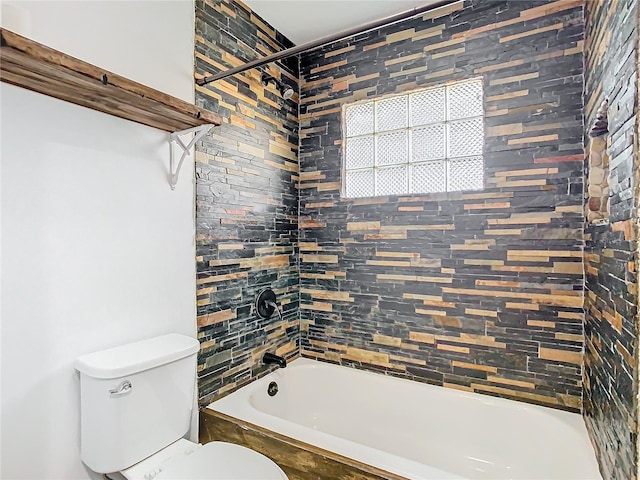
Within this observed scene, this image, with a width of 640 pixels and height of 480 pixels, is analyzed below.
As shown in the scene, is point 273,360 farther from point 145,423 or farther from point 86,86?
point 86,86

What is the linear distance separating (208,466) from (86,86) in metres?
1.46

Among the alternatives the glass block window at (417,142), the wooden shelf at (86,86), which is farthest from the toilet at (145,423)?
the glass block window at (417,142)

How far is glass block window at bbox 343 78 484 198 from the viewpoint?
209cm

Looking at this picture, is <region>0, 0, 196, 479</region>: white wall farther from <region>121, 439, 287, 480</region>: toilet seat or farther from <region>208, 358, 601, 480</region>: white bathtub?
<region>208, 358, 601, 480</region>: white bathtub

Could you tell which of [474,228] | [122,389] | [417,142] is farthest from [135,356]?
[417,142]

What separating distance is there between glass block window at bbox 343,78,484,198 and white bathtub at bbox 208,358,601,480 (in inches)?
48.6

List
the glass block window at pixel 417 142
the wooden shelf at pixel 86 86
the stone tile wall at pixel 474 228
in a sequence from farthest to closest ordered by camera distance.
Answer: the glass block window at pixel 417 142 < the stone tile wall at pixel 474 228 < the wooden shelf at pixel 86 86

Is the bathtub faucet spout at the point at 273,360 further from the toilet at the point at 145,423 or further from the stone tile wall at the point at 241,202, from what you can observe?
the toilet at the point at 145,423

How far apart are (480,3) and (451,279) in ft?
5.16

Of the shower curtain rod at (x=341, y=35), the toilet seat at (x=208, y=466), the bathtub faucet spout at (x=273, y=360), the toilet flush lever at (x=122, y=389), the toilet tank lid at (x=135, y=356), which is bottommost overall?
the toilet seat at (x=208, y=466)

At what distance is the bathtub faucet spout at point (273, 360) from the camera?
2241mm

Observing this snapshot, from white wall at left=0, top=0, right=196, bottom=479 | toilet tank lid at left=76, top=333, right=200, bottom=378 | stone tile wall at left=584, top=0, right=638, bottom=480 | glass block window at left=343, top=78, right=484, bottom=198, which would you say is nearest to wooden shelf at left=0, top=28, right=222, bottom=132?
white wall at left=0, top=0, right=196, bottom=479

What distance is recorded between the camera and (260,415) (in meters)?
1.76

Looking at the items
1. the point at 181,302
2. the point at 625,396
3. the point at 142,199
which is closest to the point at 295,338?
the point at 181,302
